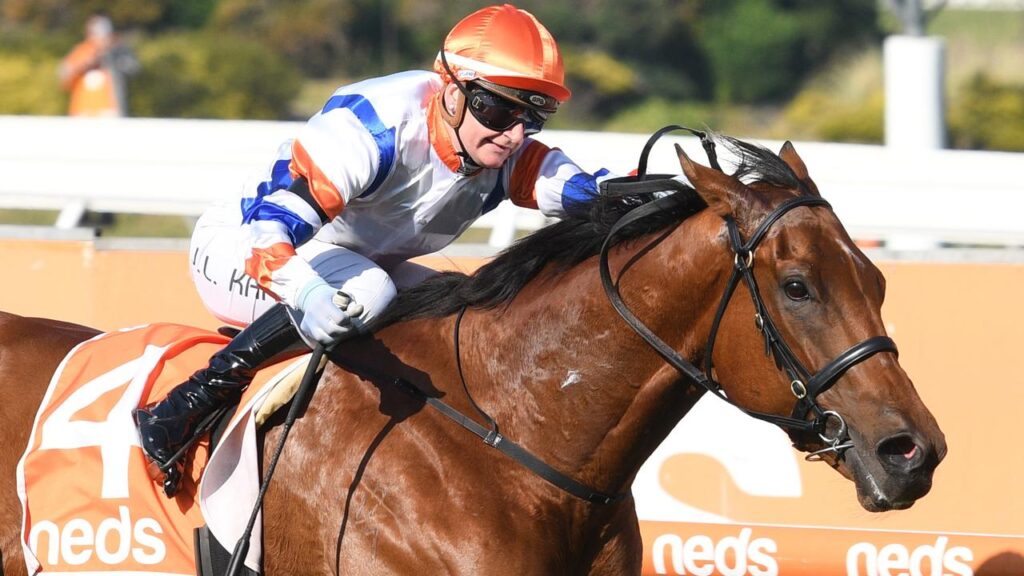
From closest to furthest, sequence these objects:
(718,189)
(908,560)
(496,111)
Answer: (718,189), (496,111), (908,560)

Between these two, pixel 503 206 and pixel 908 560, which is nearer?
pixel 908 560

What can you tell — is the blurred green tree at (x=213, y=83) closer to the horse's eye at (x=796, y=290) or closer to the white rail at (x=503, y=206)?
the white rail at (x=503, y=206)

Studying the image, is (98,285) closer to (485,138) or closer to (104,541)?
(104,541)

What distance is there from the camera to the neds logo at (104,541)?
11.6ft

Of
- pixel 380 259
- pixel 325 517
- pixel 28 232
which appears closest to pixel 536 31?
pixel 380 259

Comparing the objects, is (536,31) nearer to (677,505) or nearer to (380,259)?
(380,259)

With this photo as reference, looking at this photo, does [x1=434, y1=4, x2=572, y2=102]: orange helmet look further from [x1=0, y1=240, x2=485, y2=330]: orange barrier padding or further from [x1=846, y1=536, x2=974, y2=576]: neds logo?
[x1=0, y1=240, x2=485, y2=330]: orange barrier padding

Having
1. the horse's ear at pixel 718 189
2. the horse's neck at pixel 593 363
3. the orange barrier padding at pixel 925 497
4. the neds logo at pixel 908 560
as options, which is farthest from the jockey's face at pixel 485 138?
the neds logo at pixel 908 560

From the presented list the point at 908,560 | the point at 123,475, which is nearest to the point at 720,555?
the point at 908,560

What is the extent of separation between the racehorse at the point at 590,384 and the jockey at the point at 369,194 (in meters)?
0.19

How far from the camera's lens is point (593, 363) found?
3.15m

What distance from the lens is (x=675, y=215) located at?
314cm

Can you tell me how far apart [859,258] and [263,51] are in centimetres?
1743

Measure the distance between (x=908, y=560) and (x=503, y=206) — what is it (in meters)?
2.04
